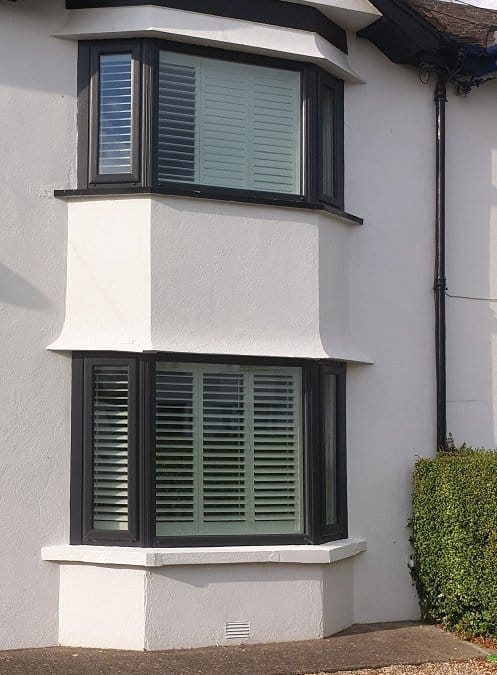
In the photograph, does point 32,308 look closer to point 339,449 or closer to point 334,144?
point 339,449

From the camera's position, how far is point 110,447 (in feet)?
29.6

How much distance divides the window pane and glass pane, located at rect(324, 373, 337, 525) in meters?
1.94

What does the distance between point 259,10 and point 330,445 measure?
409 centimetres

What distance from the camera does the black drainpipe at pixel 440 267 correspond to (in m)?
10.4

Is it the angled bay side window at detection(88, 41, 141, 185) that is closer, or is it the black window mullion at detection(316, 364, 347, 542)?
the angled bay side window at detection(88, 41, 141, 185)

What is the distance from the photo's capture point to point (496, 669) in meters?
8.47

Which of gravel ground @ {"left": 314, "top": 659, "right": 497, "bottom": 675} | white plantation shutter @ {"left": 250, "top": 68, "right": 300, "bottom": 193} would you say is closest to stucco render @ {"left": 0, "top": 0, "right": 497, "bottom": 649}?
white plantation shutter @ {"left": 250, "top": 68, "right": 300, "bottom": 193}

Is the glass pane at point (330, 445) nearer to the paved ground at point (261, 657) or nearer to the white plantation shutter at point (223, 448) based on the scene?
the white plantation shutter at point (223, 448)

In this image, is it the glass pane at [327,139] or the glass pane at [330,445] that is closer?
the glass pane at [330,445]

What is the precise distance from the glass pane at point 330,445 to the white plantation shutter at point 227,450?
367 mm

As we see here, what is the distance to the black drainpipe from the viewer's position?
34.0 ft

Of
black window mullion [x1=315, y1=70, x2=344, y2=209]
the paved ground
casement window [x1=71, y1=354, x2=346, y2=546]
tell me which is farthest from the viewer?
black window mullion [x1=315, y1=70, x2=344, y2=209]

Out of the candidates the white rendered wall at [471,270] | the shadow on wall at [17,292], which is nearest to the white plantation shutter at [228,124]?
the shadow on wall at [17,292]

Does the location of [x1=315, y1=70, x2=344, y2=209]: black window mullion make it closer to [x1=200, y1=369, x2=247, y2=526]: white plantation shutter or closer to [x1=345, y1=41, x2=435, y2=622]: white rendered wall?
[x1=345, y1=41, x2=435, y2=622]: white rendered wall
